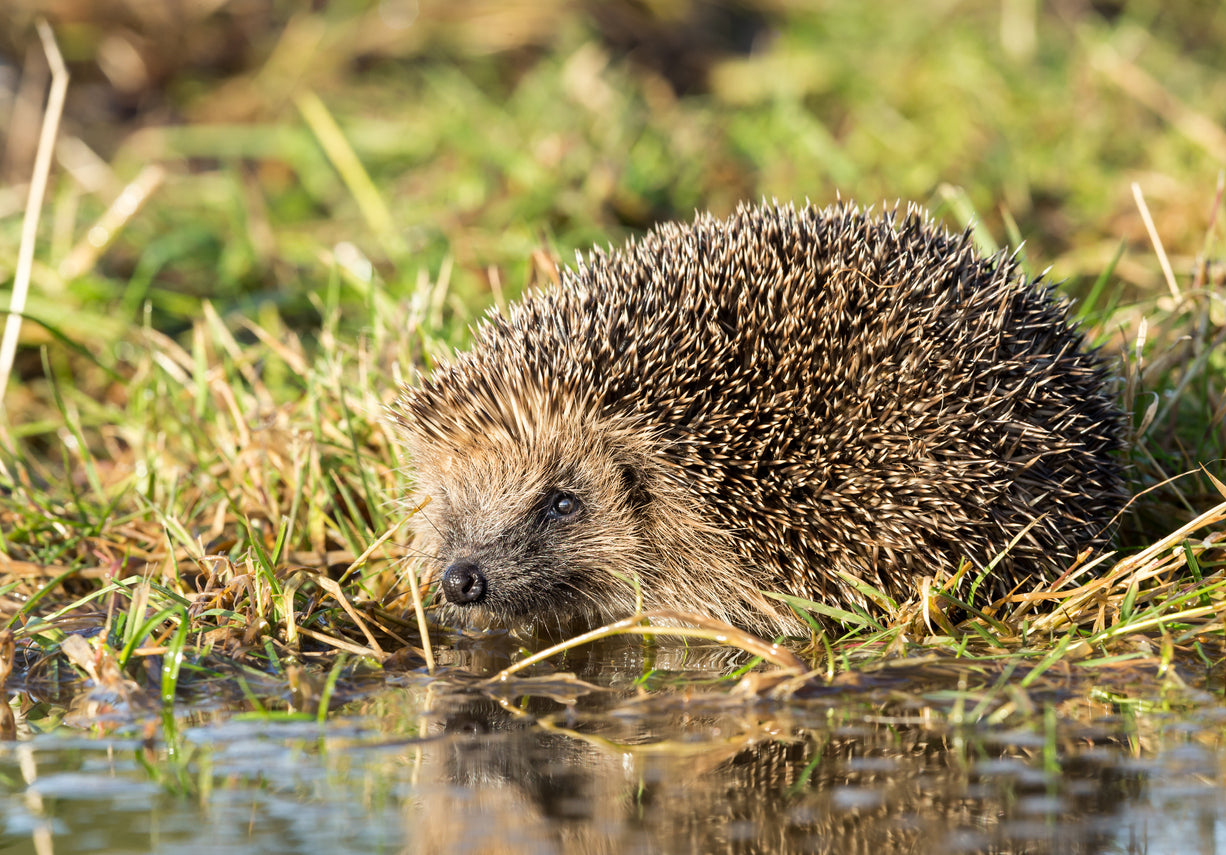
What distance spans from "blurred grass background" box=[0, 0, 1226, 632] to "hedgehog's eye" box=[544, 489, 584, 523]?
30.2 inches

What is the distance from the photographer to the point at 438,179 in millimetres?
9414

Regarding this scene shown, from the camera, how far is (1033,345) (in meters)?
4.74

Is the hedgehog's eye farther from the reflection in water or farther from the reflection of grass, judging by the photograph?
the reflection in water

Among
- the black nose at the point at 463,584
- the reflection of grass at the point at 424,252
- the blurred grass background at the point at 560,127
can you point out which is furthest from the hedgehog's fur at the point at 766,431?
the blurred grass background at the point at 560,127

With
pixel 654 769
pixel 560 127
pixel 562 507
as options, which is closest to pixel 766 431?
pixel 562 507

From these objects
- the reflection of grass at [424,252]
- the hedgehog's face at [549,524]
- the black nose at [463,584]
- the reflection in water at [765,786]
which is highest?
the reflection of grass at [424,252]

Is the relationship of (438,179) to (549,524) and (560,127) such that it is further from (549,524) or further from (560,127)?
(549,524)

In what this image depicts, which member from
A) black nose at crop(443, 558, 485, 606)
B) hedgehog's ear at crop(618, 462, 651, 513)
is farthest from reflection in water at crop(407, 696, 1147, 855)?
hedgehog's ear at crop(618, 462, 651, 513)

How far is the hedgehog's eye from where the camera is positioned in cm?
506

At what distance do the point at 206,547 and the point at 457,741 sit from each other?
2.16 m

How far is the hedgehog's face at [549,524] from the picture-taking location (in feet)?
16.1

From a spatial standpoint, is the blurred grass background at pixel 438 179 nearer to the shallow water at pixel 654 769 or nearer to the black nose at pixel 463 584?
the black nose at pixel 463 584

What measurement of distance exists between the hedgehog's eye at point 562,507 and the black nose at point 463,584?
42cm

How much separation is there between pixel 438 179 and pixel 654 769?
6.82m
